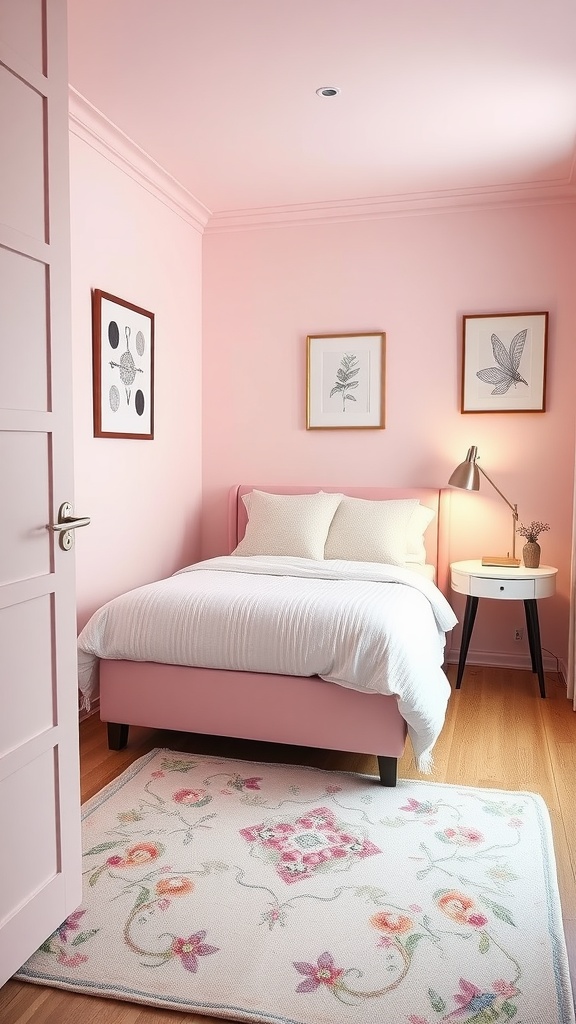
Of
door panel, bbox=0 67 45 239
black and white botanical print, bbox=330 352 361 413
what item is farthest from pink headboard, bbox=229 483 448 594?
door panel, bbox=0 67 45 239

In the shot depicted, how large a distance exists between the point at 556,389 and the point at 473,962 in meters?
3.24

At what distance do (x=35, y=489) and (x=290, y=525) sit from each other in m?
2.42

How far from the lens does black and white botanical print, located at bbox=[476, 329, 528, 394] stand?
14.4 ft

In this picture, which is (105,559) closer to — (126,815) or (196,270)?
(126,815)

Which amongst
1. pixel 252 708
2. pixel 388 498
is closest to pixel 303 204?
pixel 388 498

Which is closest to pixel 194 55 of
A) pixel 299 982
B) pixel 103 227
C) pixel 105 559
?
pixel 103 227

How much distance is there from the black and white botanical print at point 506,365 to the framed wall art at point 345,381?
65 centimetres

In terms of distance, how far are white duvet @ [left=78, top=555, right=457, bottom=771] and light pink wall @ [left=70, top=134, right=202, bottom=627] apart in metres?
0.53

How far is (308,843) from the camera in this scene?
2420mm

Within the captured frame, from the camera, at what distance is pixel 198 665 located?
299cm

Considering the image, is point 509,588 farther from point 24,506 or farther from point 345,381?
point 24,506

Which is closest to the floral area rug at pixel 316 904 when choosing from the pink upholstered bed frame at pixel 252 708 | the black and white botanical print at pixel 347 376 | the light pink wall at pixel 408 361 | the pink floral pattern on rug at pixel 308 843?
the pink floral pattern on rug at pixel 308 843

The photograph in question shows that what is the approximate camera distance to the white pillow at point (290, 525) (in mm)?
4113

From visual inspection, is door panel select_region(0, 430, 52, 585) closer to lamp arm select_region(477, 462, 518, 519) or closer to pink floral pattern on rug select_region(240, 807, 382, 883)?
pink floral pattern on rug select_region(240, 807, 382, 883)
